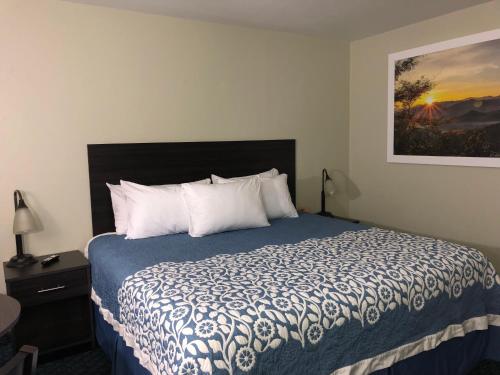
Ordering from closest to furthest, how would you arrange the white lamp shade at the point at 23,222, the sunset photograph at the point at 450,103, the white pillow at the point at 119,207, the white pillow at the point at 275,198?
the white lamp shade at the point at 23,222
the white pillow at the point at 119,207
the sunset photograph at the point at 450,103
the white pillow at the point at 275,198

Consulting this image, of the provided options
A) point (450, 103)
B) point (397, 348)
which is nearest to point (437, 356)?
point (397, 348)

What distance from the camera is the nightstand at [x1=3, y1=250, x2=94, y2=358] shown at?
7.48 ft

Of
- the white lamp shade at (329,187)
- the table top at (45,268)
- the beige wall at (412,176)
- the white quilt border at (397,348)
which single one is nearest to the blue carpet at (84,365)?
the white quilt border at (397,348)

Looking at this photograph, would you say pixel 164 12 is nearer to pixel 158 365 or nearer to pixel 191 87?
pixel 191 87

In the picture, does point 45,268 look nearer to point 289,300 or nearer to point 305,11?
point 289,300

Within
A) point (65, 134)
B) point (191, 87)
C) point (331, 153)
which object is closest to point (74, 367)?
point (65, 134)

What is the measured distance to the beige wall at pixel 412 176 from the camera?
120 inches

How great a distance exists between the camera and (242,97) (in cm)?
342

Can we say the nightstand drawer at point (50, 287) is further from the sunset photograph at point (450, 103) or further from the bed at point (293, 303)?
the sunset photograph at point (450, 103)

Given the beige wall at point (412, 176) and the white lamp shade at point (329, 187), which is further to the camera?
the white lamp shade at point (329, 187)

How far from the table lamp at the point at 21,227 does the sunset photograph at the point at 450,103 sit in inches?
119

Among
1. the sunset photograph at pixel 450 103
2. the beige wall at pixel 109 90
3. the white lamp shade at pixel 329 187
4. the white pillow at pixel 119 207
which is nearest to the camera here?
the beige wall at pixel 109 90

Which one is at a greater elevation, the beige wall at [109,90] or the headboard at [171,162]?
the beige wall at [109,90]

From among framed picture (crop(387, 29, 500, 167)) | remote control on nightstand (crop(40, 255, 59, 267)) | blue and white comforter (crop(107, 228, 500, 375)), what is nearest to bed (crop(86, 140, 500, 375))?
blue and white comforter (crop(107, 228, 500, 375))
